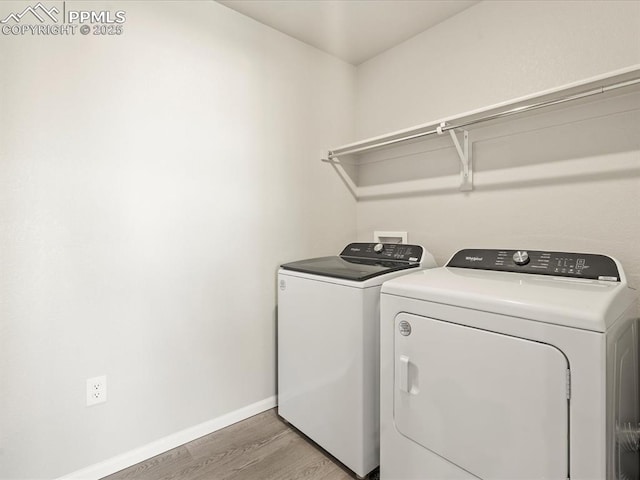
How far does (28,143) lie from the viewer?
4.12 feet

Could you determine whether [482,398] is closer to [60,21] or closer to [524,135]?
[524,135]

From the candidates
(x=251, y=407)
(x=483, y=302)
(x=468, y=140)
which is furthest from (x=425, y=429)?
(x=468, y=140)

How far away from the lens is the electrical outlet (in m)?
1.39

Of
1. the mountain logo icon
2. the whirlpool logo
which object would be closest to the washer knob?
the whirlpool logo

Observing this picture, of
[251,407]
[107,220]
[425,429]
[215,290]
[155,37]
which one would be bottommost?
[251,407]

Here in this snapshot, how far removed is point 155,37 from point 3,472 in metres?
1.89

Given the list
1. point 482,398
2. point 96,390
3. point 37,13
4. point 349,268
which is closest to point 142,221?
point 96,390

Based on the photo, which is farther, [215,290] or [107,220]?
[215,290]

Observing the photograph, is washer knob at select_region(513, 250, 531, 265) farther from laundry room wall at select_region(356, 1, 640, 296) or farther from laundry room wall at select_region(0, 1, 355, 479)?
laundry room wall at select_region(0, 1, 355, 479)

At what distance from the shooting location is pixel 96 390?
140 centimetres

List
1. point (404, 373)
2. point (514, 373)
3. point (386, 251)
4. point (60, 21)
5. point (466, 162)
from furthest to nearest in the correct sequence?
1. point (386, 251)
2. point (466, 162)
3. point (60, 21)
4. point (404, 373)
5. point (514, 373)

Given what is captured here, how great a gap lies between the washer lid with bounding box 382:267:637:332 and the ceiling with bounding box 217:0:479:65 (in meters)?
1.48

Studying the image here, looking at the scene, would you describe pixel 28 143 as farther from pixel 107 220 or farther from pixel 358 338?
pixel 358 338

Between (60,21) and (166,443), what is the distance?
191 cm
